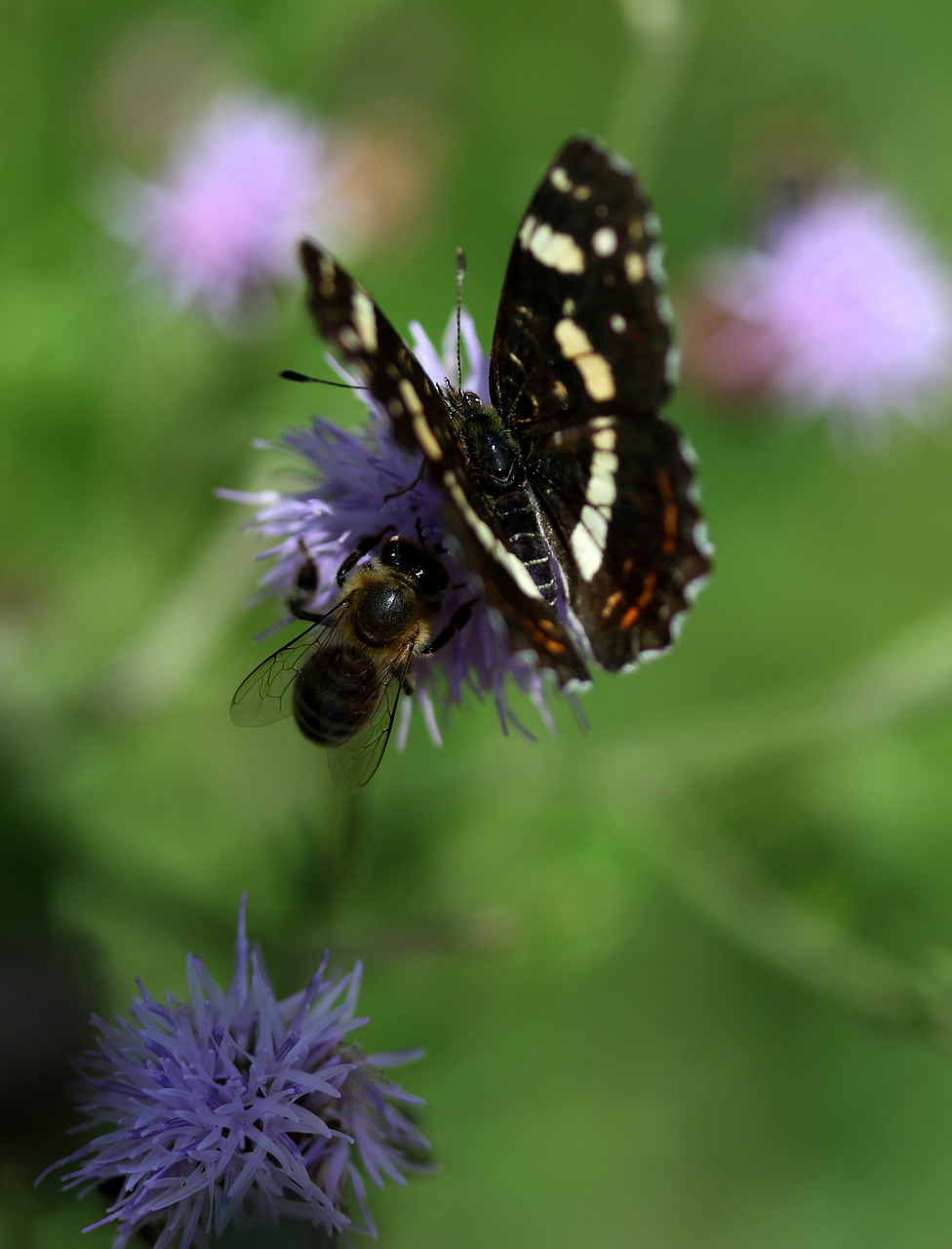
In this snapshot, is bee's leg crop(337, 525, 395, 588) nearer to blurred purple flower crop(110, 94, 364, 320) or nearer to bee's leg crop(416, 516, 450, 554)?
bee's leg crop(416, 516, 450, 554)

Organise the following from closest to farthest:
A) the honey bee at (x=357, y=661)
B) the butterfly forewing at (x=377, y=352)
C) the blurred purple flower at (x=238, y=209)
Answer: the butterfly forewing at (x=377, y=352)
the honey bee at (x=357, y=661)
the blurred purple flower at (x=238, y=209)

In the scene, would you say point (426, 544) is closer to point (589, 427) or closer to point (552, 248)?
point (589, 427)

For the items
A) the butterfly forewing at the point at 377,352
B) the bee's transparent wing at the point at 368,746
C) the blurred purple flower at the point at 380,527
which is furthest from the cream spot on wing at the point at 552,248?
the bee's transparent wing at the point at 368,746

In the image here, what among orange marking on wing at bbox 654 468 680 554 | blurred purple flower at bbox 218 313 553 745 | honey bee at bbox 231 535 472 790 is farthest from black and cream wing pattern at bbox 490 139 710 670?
honey bee at bbox 231 535 472 790

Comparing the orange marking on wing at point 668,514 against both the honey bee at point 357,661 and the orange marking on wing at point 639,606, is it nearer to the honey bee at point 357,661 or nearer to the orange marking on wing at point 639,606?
the orange marking on wing at point 639,606

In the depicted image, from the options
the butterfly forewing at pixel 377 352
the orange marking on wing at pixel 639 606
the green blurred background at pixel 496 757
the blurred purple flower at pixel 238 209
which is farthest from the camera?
the blurred purple flower at pixel 238 209

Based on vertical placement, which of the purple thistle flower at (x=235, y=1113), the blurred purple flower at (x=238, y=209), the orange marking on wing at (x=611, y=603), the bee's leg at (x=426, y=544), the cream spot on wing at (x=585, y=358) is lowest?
the purple thistle flower at (x=235, y=1113)
